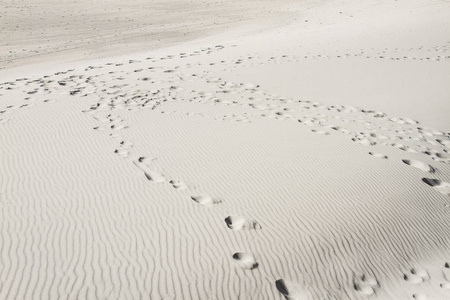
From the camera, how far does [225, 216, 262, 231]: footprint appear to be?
470 cm

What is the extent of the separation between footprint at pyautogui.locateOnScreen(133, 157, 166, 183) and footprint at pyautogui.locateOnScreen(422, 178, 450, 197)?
12.8ft

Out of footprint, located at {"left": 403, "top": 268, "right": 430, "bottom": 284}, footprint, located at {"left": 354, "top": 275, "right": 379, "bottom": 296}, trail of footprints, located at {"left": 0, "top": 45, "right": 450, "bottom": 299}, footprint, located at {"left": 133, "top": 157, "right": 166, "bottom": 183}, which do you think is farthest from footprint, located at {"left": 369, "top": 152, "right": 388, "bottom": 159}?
footprint, located at {"left": 133, "top": 157, "right": 166, "bottom": 183}

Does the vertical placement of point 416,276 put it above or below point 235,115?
below

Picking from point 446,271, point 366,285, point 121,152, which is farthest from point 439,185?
point 121,152

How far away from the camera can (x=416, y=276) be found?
4371mm

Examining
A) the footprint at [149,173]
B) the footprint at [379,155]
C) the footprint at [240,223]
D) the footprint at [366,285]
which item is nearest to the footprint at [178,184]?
the footprint at [149,173]

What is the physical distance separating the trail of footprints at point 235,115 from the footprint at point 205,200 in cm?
1

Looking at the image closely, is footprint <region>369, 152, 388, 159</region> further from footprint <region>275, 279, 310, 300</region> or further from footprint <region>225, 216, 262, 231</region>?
footprint <region>275, 279, 310, 300</region>

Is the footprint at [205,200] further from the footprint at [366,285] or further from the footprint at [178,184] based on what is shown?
the footprint at [366,285]

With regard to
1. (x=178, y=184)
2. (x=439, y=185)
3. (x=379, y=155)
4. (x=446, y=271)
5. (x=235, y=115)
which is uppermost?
(x=178, y=184)

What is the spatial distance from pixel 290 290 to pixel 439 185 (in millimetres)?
3267

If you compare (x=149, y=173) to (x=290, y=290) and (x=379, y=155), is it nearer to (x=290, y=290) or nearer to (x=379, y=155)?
(x=290, y=290)

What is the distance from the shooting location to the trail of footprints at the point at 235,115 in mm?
4770

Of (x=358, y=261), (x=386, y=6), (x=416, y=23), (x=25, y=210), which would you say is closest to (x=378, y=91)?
(x=358, y=261)
